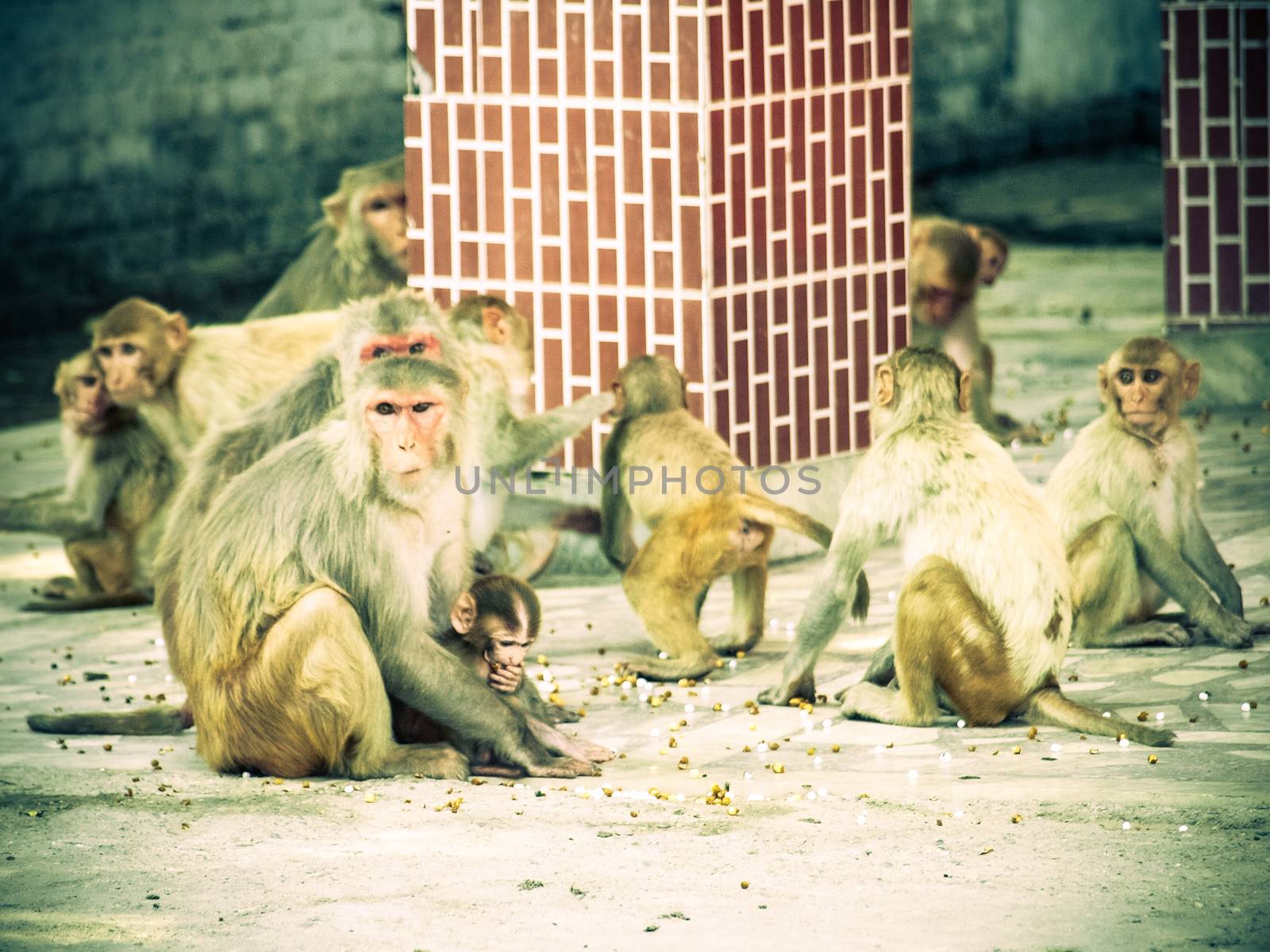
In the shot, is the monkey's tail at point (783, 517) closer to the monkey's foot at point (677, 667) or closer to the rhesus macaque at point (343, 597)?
the monkey's foot at point (677, 667)

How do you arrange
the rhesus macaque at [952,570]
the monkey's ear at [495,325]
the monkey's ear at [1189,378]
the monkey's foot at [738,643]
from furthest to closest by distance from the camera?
the monkey's ear at [495,325] < the monkey's foot at [738,643] < the monkey's ear at [1189,378] < the rhesus macaque at [952,570]

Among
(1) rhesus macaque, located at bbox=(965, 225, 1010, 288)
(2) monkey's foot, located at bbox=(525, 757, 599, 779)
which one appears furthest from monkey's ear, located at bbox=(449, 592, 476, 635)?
(1) rhesus macaque, located at bbox=(965, 225, 1010, 288)

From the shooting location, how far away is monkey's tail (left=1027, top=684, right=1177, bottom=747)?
7.52 meters

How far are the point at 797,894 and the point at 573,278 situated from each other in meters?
4.62

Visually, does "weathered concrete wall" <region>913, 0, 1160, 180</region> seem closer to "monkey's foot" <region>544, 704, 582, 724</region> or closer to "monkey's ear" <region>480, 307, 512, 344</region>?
"monkey's ear" <region>480, 307, 512, 344</region>

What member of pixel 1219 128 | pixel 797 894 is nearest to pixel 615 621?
pixel 797 894

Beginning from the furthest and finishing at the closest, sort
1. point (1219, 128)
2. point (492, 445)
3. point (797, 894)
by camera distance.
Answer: point (1219, 128) → point (492, 445) → point (797, 894)

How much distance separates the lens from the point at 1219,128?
12922mm

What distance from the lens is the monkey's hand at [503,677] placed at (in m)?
7.46

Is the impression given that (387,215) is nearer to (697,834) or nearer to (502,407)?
(502,407)

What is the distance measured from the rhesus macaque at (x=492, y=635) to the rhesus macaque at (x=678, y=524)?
4.07ft

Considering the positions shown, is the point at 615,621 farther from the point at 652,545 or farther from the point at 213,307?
the point at 213,307

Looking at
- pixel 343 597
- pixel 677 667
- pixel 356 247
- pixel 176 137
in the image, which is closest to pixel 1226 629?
pixel 677 667

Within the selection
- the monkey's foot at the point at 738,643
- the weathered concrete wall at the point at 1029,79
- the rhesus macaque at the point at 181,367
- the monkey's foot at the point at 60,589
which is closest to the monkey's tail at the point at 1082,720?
the monkey's foot at the point at 738,643
